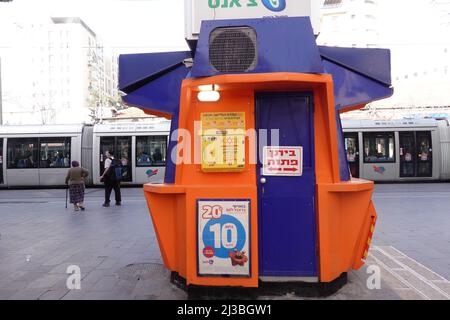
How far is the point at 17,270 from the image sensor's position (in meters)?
5.51

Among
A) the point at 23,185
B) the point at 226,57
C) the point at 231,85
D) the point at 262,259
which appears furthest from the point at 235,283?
the point at 23,185

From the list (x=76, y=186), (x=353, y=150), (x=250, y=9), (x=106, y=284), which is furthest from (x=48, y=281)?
(x=353, y=150)

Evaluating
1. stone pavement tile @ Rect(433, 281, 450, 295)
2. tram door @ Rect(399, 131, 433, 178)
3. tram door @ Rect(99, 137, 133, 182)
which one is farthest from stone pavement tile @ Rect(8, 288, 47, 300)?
tram door @ Rect(399, 131, 433, 178)

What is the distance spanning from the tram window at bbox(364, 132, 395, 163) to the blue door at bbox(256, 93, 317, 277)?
537 inches

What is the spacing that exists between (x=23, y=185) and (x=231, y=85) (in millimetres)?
16288

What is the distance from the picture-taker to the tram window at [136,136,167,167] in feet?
56.0

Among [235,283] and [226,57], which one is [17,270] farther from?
[226,57]

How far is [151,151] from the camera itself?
17.1m

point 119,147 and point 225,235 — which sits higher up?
point 119,147

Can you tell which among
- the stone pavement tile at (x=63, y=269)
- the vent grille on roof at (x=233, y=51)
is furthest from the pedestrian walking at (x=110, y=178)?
the vent grille on roof at (x=233, y=51)

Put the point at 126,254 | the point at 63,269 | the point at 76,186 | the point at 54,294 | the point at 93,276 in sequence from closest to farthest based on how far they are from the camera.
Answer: the point at 54,294 < the point at 93,276 < the point at 63,269 < the point at 126,254 < the point at 76,186

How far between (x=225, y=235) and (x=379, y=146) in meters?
14.4

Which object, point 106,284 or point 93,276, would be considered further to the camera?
point 93,276

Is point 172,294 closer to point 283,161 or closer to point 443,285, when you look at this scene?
point 283,161
